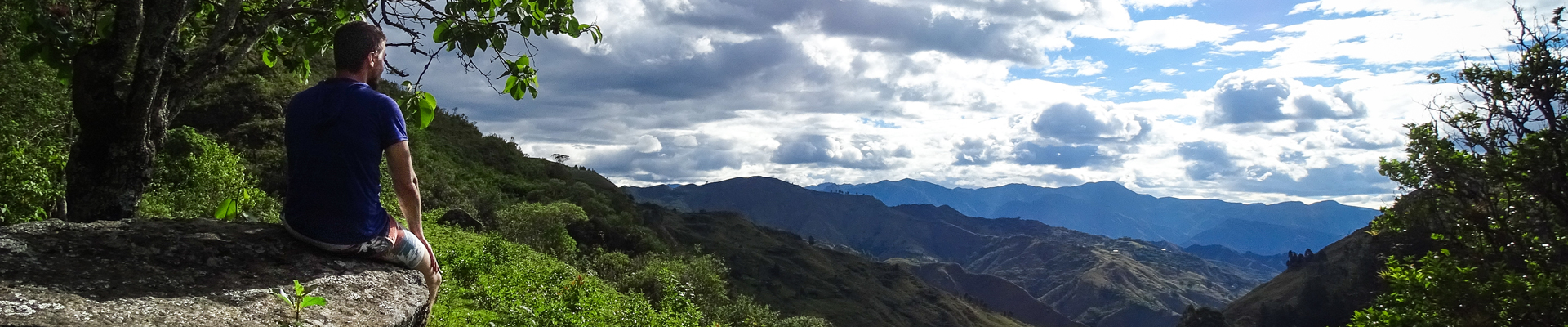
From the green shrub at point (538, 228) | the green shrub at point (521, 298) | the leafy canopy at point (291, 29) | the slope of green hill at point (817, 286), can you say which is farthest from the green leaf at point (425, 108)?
the slope of green hill at point (817, 286)

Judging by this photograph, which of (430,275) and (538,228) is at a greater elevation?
(430,275)

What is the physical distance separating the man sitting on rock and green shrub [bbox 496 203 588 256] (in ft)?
90.6

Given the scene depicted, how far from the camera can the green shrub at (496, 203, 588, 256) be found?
32.1m

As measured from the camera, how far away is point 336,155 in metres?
3.85

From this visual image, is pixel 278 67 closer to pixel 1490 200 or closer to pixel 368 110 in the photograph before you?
pixel 368 110

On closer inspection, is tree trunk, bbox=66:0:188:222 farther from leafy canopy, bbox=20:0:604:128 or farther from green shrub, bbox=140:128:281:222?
green shrub, bbox=140:128:281:222

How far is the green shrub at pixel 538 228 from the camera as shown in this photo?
3212cm

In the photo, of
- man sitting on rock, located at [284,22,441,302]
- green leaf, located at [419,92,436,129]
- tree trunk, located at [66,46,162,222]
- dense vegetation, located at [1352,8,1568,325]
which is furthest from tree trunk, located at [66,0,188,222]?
dense vegetation, located at [1352,8,1568,325]

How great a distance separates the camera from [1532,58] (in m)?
16.5

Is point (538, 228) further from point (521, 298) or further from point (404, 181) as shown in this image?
point (404, 181)

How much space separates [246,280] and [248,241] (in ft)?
1.66

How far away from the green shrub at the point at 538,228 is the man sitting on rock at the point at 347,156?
90.6 ft

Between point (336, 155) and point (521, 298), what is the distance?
10.4 meters

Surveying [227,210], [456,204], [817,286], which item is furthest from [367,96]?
[817,286]
